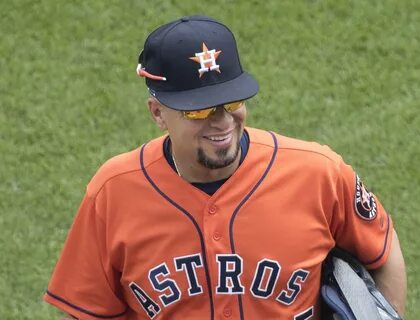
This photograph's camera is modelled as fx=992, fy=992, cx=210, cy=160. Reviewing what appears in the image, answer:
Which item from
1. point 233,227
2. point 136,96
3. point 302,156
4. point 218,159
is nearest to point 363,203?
point 302,156

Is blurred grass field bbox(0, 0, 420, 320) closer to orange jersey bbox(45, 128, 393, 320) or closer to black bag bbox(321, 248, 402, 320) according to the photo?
black bag bbox(321, 248, 402, 320)

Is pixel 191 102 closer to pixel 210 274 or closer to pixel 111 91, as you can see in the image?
pixel 210 274

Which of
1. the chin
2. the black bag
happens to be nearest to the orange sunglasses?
the chin

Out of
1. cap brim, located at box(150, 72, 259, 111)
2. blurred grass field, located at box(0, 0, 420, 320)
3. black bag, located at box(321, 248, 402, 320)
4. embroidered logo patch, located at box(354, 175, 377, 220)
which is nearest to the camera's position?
cap brim, located at box(150, 72, 259, 111)

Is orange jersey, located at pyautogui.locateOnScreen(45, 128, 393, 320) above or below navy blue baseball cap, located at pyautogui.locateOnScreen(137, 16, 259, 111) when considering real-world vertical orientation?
below

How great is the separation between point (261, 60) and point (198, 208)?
3.20m

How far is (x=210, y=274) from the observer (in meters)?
3.40

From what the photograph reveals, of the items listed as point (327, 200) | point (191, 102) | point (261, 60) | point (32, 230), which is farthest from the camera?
point (261, 60)

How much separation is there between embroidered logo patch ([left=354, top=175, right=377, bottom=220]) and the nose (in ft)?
1.84

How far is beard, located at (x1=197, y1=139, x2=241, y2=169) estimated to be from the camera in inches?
127

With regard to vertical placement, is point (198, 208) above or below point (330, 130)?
above

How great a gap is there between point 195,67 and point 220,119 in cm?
19

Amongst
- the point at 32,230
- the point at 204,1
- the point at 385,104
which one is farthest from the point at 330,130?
the point at 32,230

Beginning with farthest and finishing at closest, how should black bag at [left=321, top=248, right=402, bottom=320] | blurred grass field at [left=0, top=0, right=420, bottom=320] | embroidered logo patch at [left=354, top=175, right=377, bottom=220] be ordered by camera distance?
blurred grass field at [left=0, top=0, right=420, bottom=320]
embroidered logo patch at [left=354, top=175, right=377, bottom=220]
black bag at [left=321, top=248, right=402, bottom=320]
